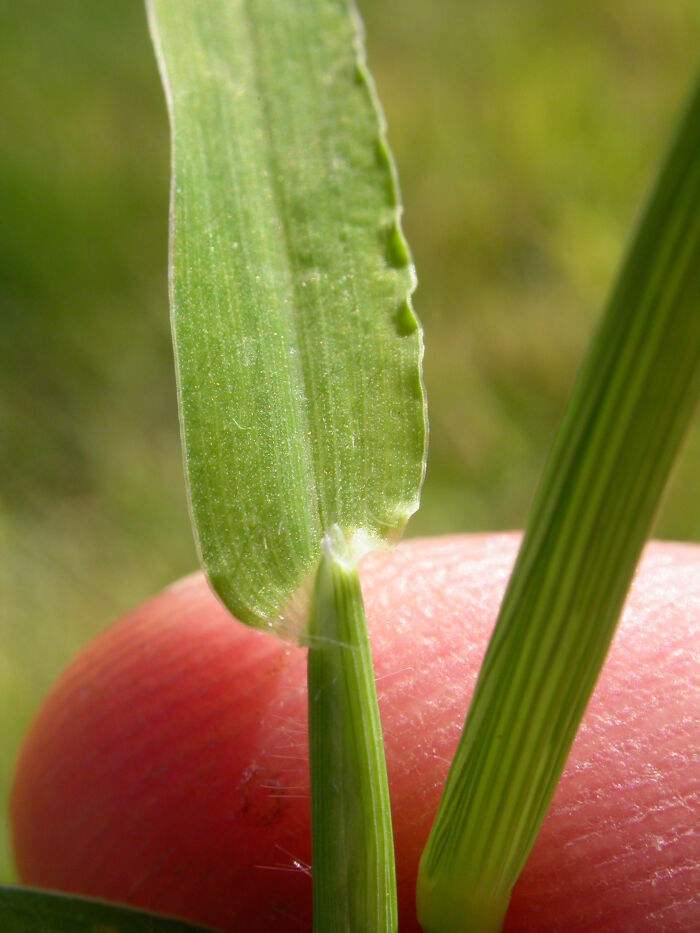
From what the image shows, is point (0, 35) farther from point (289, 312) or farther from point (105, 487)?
point (289, 312)

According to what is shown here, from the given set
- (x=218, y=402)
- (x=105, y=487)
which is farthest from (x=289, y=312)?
(x=105, y=487)

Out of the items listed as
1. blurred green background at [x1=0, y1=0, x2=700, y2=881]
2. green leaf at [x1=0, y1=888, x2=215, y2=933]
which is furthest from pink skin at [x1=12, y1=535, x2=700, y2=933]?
blurred green background at [x1=0, y1=0, x2=700, y2=881]

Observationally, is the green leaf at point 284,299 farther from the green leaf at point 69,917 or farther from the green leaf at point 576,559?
the green leaf at point 69,917

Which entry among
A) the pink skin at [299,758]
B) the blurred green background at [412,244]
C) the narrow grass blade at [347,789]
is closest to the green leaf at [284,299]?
the narrow grass blade at [347,789]

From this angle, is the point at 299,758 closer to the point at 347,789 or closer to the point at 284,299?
the point at 347,789

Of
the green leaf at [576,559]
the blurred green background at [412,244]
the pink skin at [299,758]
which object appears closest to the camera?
the green leaf at [576,559]

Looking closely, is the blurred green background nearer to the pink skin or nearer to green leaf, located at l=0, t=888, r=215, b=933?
the pink skin
